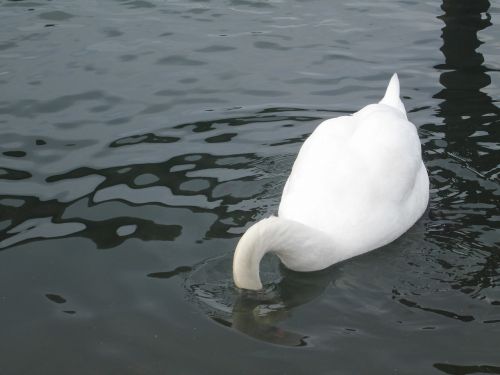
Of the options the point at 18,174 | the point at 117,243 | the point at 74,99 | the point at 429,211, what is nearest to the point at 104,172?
the point at 18,174

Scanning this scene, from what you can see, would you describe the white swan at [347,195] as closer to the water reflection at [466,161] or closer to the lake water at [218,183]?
the lake water at [218,183]

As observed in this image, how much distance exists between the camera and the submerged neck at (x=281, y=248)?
5.69 m

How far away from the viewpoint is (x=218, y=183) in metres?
7.85

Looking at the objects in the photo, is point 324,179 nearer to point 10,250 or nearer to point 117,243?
point 117,243

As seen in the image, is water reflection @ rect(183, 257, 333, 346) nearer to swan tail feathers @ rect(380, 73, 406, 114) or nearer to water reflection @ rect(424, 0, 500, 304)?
→ water reflection @ rect(424, 0, 500, 304)

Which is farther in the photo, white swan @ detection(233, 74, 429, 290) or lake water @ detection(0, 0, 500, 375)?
white swan @ detection(233, 74, 429, 290)

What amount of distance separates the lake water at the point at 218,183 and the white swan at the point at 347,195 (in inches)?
7.8

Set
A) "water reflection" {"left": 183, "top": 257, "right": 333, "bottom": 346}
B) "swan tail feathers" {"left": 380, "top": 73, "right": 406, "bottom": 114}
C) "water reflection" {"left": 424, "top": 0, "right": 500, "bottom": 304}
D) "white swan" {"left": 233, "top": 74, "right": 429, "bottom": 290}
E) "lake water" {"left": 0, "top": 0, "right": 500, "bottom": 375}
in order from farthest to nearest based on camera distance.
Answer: "swan tail feathers" {"left": 380, "top": 73, "right": 406, "bottom": 114}, "water reflection" {"left": 424, "top": 0, "right": 500, "bottom": 304}, "white swan" {"left": 233, "top": 74, "right": 429, "bottom": 290}, "water reflection" {"left": 183, "top": 257, "right": 333, "bottom": 346}, "lake water" {"left": 0, "top": 0, "right": 500, "bottom": 375}

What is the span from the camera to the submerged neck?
5.69 metres

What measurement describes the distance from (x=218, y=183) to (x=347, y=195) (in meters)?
1.58

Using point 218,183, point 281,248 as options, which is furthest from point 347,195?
point 218,183

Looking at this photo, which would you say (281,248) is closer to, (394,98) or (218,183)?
(218,183)

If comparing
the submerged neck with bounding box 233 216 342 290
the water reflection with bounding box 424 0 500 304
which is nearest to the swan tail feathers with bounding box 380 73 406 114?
the water reflection with bounding box 424 0 500 304

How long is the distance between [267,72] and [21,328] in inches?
224
